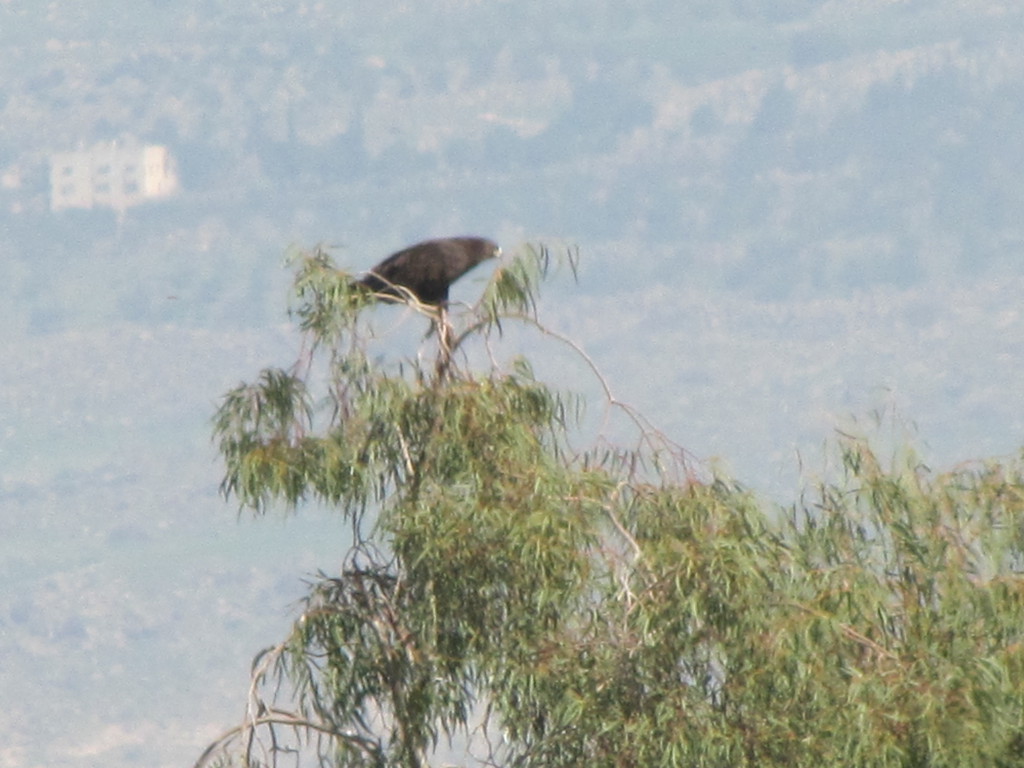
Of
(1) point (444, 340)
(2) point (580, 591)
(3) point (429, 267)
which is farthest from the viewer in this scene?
(3) point (429, 267)

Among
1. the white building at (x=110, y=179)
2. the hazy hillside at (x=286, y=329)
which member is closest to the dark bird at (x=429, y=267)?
the hazy hillside at (x=286, y=329)

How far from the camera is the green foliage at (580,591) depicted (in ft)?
25.4

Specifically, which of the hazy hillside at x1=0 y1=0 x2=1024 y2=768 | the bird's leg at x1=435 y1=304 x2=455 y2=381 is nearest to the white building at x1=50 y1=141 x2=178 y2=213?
the hazy hillside at x1=0 y1=0 x2=1024 y2=768

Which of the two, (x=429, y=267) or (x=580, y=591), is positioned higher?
(x=429, y=267)

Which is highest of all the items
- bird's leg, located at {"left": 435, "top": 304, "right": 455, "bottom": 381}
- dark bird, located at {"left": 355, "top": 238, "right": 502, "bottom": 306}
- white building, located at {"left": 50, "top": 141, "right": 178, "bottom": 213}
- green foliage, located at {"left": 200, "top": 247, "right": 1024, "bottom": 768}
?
white building, located at {"left": 50, "top": 141, "right": 178, "bottom": 213}

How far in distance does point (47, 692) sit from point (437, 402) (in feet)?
326

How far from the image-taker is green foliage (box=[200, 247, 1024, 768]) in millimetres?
7750

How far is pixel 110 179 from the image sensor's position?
19138 cm

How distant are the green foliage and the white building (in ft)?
596

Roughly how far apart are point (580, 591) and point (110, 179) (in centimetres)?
18666

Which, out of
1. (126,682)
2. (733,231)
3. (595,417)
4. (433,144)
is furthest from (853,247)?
(595,417)

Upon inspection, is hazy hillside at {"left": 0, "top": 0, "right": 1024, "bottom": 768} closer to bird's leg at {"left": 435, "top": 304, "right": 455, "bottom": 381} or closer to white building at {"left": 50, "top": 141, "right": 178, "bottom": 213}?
Result: white building at {"left": 50, "top": 141, "right": 178, "bottom": 213}

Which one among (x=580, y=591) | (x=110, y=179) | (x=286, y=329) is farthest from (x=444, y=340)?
(x=110, y=179)

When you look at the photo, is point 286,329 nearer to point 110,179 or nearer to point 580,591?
point 110,179
